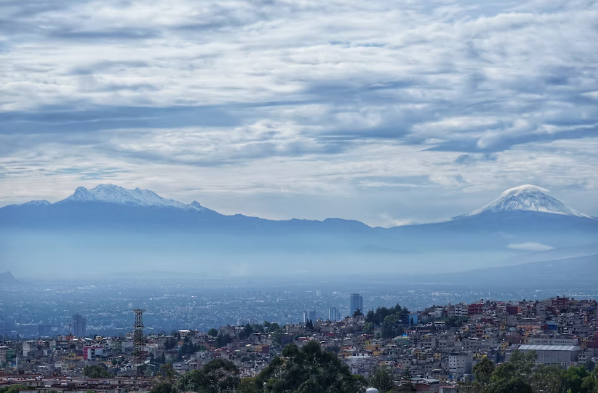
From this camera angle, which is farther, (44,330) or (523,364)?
(44,330)

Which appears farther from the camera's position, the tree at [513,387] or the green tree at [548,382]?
the green tree at [548,382]

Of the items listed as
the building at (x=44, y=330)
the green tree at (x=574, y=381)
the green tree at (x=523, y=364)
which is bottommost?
the building at (x=44, y=330)

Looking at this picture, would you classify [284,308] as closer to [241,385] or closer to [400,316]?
[400,316]

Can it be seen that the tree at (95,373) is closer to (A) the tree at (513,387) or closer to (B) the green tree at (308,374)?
(B) the green tree at (308,374)

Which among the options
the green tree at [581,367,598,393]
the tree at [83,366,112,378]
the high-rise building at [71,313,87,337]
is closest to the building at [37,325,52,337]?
the high-rise building at [71,313,87,337]

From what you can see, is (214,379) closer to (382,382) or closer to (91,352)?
(382,382)

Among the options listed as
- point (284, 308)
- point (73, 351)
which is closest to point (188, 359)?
point (73, 351)

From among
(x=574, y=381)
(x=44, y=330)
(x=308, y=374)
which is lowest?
(x=44, y=330)

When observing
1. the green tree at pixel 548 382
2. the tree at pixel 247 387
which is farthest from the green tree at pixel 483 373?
the tree at pixel 247 387

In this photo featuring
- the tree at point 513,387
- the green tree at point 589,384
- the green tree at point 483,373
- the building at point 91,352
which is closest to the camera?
the tree at point 513,387

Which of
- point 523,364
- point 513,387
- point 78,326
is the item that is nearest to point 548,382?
point 523,364
